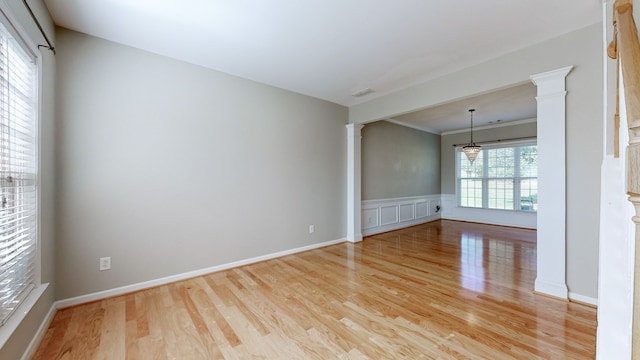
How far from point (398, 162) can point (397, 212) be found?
3.81 feet

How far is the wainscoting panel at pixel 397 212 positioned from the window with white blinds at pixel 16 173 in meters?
4.40

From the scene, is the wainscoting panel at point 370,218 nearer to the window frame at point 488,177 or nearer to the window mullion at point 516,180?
the window frame at point 488,177

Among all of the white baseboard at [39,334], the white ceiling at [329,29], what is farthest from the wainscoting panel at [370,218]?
the white baseboard at [39,334]

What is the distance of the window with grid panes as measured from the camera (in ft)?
19.4

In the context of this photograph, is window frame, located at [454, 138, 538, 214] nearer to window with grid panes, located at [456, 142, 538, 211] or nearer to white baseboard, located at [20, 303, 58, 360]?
window with grid panes, located at [456, 142, 538, 211]

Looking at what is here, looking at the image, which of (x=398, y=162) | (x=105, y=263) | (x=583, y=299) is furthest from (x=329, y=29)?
(x=398, y=162)

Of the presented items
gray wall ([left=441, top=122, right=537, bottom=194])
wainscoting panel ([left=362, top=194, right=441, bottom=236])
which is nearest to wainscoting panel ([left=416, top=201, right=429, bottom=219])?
wainscoting panel ([left=362, top=194, right=441, bottom=236])

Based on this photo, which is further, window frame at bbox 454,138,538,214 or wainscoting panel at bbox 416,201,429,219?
wainscoting panel at bbox 416,201,429,219

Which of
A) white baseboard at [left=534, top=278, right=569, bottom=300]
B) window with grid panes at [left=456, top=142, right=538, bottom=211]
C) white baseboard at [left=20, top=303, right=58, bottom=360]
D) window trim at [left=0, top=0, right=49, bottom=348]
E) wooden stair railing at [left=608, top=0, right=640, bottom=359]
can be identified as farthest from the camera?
window with grid panes at [left=456, top=142, right=538, bottom=211]

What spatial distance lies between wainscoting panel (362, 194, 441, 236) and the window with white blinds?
4401 millimetres

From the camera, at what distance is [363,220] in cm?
507

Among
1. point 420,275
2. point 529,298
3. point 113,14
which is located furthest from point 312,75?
point 529,298

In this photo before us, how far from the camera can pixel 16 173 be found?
5.37ft

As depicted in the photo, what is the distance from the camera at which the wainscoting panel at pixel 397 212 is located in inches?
205
